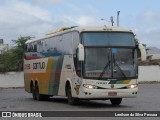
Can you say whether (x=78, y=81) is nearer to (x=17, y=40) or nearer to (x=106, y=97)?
(x=106, y=97)

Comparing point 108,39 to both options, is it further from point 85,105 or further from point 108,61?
point 85,105

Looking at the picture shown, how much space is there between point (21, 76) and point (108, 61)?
39491 millimetres

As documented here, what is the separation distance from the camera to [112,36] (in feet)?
71.7

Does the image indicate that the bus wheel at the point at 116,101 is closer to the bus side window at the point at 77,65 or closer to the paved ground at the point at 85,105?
the paved ground at the point at 85,105

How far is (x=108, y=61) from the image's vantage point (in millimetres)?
21359

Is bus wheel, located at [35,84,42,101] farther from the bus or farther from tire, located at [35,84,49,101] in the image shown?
the bus

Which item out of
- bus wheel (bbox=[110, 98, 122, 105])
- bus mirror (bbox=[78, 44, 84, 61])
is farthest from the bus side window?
bus wheel (bbox=[110, 98, 122, 105])

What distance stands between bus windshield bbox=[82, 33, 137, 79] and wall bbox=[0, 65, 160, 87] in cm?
3881

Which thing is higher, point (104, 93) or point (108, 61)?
point (108, 61)

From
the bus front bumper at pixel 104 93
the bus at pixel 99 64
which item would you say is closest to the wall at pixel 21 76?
the bus at pixel 99 64

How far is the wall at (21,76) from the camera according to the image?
5931 cm

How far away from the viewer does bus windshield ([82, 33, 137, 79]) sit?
21.2 meters

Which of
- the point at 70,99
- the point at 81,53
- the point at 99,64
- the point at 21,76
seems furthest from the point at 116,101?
the point at 21,76

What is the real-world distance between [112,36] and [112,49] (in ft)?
2.12
